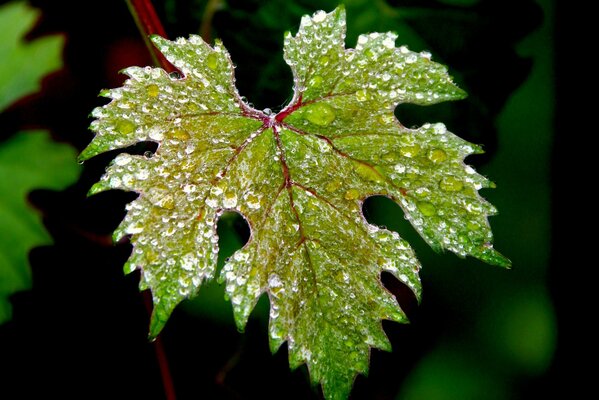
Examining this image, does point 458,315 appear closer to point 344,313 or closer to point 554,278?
point 554,278

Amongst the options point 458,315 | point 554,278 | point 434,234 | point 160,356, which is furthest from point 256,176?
point 554,278

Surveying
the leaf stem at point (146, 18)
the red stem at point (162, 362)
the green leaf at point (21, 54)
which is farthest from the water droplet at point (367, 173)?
the green leaf at point (21, 54)

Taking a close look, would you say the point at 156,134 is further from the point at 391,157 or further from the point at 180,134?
the point at 391,157

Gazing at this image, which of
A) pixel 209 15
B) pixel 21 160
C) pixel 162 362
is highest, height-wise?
pixel 209 15

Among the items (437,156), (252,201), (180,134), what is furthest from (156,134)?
(437,156)

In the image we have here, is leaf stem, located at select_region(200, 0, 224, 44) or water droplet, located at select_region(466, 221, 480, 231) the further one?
leaf stem, located at select_region(200, 0, 224, 44)

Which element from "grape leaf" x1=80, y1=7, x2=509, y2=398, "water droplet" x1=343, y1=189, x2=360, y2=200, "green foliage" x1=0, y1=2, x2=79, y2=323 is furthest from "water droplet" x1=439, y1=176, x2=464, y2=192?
"green foliage" x1=0, y1=2, x2=79, y2=323

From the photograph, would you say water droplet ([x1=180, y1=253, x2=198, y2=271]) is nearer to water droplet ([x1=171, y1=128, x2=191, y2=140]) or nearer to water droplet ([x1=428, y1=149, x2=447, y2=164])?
water droplet ([x1=171, y1=128, x2=191, y2=140])
